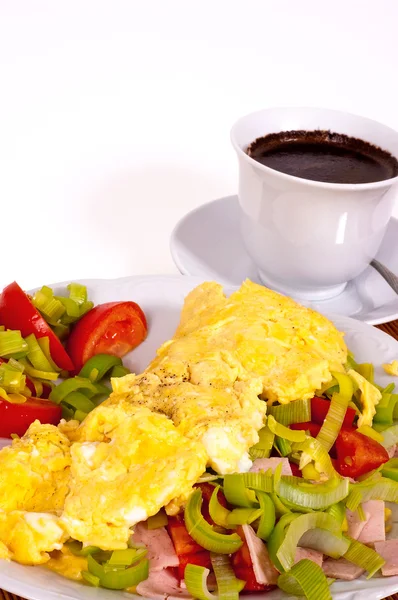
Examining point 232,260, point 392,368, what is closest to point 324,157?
point 232,260

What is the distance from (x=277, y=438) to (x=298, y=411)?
17 centimetres

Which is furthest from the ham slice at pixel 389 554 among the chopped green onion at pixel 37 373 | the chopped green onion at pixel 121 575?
the chopped green onion at pixel 37 373

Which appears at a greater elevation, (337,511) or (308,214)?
(308,214)

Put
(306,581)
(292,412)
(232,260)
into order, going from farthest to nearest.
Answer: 1. (232,260)
2. (292,412)
3. (306,581)

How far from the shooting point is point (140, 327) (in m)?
4.45

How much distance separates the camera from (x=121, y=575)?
2.90 metres

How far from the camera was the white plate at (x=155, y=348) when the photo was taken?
2852 millimetres

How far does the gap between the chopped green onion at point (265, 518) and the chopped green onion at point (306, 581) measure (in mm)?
180

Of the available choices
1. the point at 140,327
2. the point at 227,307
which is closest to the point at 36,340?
the point at 140,327

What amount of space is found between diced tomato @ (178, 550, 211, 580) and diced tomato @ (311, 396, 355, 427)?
87cm

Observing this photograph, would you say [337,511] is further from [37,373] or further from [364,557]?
[37,373]

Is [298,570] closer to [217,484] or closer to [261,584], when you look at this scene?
[261,584]

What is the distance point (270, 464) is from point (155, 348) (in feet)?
4.47

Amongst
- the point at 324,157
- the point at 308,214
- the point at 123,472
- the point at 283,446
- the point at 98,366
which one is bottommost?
the point at 98,366
